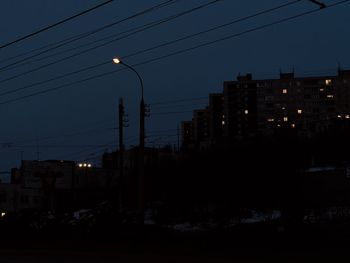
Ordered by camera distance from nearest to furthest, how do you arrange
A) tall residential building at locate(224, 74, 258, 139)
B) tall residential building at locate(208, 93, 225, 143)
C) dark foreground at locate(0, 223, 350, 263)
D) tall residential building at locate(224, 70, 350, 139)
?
dark foreground at locate(0, 223, 350, 263) < tall residential building at locate(224, 70, 350, 139) < tall residential building at locate(208, 93, 225, 143) < tall residential building at locate(224, 74, 258, 139)

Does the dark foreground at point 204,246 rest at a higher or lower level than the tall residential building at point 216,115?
lower

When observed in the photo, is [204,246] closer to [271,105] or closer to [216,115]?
[216,115]

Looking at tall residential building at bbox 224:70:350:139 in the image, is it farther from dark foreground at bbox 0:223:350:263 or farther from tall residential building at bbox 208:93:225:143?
dark foreground at bbox 0:223:350:263

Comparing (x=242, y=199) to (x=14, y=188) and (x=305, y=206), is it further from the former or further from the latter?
(x=14, y=188)

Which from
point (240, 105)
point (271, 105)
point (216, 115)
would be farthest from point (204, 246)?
point (240, 105)

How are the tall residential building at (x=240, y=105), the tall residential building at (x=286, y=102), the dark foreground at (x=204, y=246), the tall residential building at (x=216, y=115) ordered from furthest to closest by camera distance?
the tall residential building at (x=240, y=105), the tall residential building at (x=216, y=115), the tall residential building at (x=286, y=102), the dark foreground at (x=204, y=246)

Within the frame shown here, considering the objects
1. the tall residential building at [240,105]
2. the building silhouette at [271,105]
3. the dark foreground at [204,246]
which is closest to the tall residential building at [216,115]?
the building silhouette at [271,105]

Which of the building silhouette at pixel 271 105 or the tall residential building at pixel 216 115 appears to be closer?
the building silhouette at pixel 271 105

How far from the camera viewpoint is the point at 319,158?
2963 inches

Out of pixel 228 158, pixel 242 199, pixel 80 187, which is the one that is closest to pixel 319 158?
pixel 228 158

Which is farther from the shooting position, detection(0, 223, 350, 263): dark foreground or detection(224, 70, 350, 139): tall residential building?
detection(224, 70, 350, 139): tall residential building

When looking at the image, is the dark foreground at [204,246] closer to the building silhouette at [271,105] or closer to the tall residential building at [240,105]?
the building silhouette at [271,105]

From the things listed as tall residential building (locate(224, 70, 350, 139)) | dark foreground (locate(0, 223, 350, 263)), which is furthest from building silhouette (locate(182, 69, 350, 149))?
A: dark foreground (locate(0, 223, 350, 263))

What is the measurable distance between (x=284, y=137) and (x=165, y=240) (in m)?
18.6
